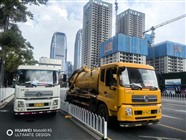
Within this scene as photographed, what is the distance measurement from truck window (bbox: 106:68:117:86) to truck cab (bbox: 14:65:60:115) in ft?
9.64

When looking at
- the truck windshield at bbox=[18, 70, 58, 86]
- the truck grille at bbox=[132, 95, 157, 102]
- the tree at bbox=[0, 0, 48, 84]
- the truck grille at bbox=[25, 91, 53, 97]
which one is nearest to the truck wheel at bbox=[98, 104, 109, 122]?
the truck grille at bbox=[132, 95, 157, 102]

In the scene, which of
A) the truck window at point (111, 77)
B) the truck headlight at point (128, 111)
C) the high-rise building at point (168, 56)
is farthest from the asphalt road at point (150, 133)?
the high-rise building at point (168, 56)

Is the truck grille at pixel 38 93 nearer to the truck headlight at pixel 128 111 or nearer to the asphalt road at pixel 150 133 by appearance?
the asphalt road at pixel 150 133

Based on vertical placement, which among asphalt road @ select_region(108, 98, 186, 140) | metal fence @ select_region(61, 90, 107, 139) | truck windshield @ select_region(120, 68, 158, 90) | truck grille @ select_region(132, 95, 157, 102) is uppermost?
truck windshield @ select_region(120, 68, 158, 90)

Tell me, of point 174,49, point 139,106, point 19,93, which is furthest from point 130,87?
point 174,49

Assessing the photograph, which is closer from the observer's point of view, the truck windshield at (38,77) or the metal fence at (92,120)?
the metal fence at (92,120)

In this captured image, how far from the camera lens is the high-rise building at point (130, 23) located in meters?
94.0

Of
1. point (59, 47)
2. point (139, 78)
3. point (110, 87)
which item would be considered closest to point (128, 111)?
point (110, 87)

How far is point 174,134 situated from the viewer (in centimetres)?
784

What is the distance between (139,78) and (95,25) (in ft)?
208

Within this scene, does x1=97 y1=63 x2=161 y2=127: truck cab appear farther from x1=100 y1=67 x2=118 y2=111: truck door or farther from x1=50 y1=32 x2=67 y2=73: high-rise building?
x1=50 y1=32 x2=67 y2=73: high-rise building

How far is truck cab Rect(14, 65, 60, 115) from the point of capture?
9.64 meters

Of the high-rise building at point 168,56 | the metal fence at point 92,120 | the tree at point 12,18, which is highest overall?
the high-rise building at point 168,56

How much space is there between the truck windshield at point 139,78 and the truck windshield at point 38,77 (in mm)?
3951
